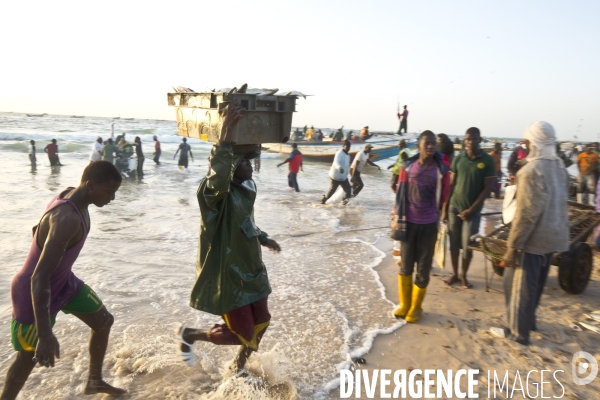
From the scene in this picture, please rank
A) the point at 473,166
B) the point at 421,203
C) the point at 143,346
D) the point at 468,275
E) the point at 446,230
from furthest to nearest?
1. the point at 468,275
2. the point at 446,230
3. the point at 473,166
4. the point at 421,203
5. the point at 143,346

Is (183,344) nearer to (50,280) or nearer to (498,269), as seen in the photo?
(50,280)

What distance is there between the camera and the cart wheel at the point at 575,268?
4.94 meters

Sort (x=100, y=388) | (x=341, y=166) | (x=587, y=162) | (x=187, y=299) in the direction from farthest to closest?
(x=341, y=166), (x=587, y=162), (x=187, y=299), (x=100, y=388)

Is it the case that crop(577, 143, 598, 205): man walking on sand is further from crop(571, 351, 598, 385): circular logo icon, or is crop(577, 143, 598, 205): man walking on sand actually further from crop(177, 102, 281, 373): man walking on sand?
crop(177, 102, 281, 373): man walking on sand

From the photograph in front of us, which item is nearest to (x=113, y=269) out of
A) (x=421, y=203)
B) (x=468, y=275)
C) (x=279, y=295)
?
(x=279, y=295)

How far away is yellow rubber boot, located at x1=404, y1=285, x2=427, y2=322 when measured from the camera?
4.45 m

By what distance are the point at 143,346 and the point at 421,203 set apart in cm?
291

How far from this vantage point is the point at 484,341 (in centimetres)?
402

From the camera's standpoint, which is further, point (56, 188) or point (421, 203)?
point (56, 188)

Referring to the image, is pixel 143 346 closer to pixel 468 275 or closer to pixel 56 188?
pixel 468 275

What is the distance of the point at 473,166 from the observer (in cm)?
520

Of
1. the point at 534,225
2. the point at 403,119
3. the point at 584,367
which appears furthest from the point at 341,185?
the point at 403,119

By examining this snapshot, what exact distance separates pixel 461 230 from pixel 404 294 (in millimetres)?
1364

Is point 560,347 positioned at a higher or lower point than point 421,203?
lower
